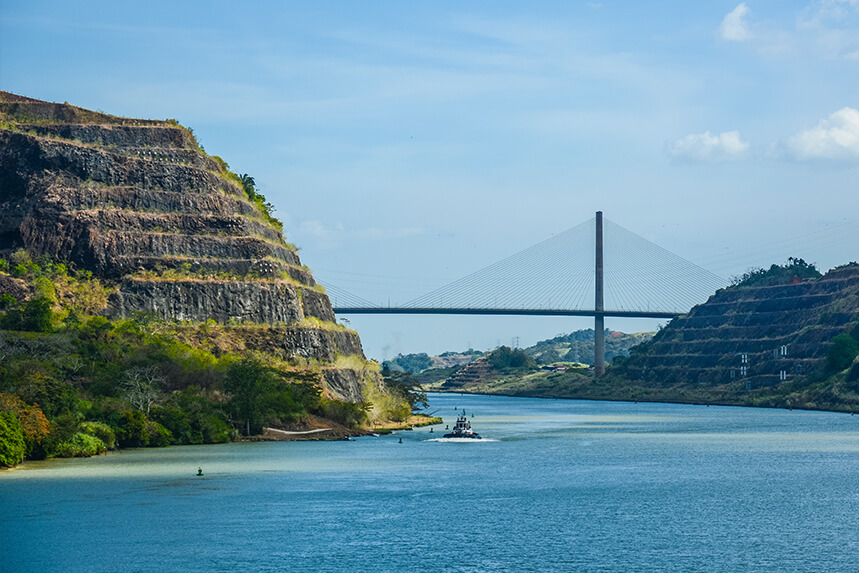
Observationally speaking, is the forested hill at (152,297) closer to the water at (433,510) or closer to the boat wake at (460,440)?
the water at (433,510)

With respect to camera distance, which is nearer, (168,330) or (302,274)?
(168,330)

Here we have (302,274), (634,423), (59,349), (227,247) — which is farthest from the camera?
(634,423)

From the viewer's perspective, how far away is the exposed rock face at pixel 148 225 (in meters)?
139

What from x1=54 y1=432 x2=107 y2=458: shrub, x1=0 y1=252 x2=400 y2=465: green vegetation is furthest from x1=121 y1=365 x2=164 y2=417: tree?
x1=54 y1=432 x2=107 y2=458: shrub

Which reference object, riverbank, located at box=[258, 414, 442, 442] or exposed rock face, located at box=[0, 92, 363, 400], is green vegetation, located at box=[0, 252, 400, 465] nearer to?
riverbank, located at box=[258, 414, 442, 442]

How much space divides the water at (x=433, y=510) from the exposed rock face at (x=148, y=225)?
86.6 ft

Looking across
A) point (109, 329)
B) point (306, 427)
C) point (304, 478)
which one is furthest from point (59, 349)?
point (304, 478)

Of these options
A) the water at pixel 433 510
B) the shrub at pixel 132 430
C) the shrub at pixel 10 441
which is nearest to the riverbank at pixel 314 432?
the water at pixel 433 510

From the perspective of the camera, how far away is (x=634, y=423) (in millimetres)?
175375

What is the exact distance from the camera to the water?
60281 millimetres

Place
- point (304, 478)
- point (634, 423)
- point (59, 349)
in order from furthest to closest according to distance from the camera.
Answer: point (634, 423) < point (59, 349) < point (304, 478)

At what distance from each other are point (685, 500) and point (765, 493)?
304 inches

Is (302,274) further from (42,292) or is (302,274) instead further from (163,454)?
(163,454)

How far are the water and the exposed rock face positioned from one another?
86.6 ft
